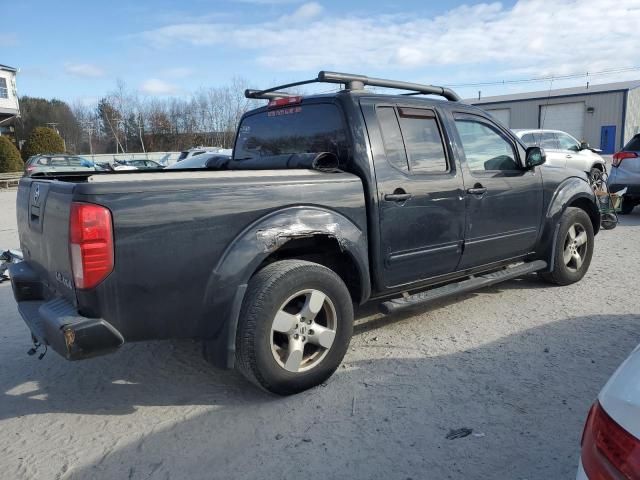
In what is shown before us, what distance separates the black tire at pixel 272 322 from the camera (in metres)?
3.15

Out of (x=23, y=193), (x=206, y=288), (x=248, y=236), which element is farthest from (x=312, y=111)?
(x=23, y=193)

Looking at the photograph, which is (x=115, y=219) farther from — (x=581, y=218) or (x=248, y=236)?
(x=581, y=218)

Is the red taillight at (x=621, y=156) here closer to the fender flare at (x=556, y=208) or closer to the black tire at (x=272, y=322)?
the fender flare at (x=556, y=208)

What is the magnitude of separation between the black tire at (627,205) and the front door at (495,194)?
276 inches

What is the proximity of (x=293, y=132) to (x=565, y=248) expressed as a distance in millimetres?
3278

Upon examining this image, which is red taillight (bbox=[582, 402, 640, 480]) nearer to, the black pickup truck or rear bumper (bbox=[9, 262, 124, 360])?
the black pickup truck

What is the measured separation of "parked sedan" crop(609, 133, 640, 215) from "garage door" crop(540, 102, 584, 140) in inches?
1062

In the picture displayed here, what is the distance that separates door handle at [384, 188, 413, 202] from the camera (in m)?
3.81

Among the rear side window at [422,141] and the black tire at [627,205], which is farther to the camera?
the black tire at [627,205]

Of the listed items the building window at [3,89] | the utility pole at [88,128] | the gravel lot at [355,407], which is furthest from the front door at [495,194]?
the utility pole at [88,128]

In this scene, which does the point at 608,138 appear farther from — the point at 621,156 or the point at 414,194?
the point at 414,194

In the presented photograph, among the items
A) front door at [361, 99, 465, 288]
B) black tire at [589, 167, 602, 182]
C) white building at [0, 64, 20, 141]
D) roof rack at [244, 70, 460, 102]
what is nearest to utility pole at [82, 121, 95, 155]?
white building at [0, 64, 20, 141]

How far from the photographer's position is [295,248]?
3623 millimetres

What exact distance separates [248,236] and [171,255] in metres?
0.47
